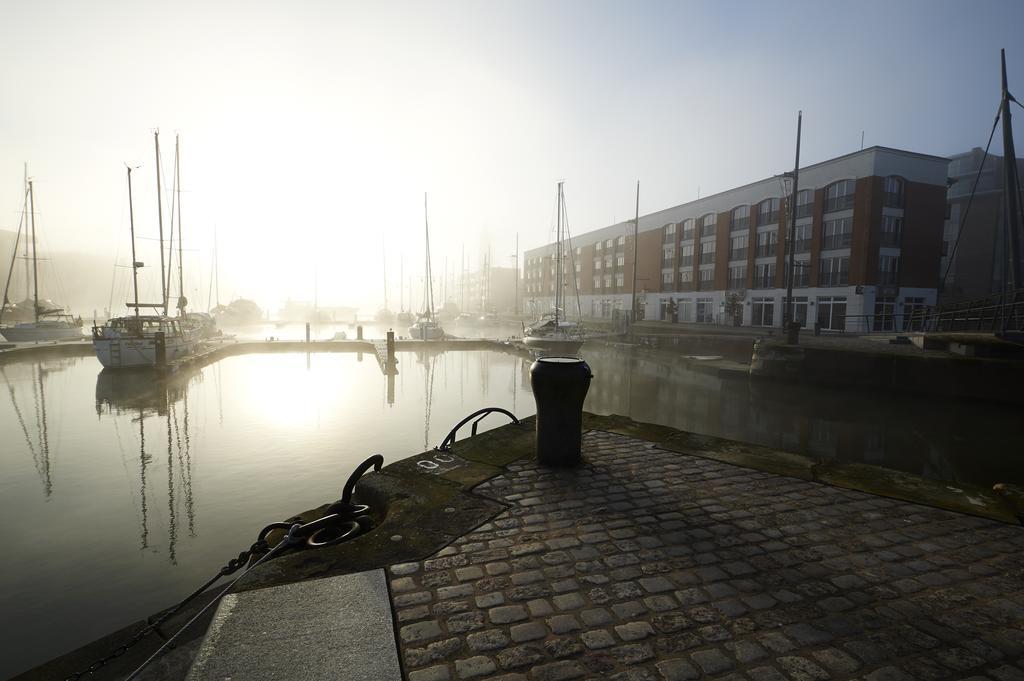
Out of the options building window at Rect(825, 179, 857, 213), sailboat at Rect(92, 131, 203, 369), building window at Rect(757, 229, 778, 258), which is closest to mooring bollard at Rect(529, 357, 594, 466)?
sailboat at Rect(92, 131, 203, 369)

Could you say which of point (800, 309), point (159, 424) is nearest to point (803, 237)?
point (800, 309)

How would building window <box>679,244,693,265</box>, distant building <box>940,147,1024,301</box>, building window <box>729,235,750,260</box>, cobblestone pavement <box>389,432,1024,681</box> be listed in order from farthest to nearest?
1. building window <box>679,244,693,265</box>
2. distant building <box>940,147,1024,301</box>
3. building window <box>729,235,750,260</box>
4. cobblestone pavement <box>389,432,1024,681</box>

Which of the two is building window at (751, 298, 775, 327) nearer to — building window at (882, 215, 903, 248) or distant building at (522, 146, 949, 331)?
distant building at (522, 146, 949, 331)

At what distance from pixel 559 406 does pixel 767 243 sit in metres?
41.3

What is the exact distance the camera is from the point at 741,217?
4253cm

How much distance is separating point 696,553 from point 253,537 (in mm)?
7016

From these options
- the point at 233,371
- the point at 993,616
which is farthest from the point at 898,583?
the point at 233,371

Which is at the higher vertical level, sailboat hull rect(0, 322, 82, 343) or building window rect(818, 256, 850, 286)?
building window rect(818, 256, 850, 286)

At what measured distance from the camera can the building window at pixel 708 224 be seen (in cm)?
4571

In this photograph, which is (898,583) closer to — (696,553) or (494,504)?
(696,553)

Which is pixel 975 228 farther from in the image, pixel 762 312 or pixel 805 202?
pixel 762 312

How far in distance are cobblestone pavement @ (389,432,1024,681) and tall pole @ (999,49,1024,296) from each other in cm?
2152

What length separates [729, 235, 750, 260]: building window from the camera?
138 feet

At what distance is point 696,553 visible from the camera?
141 inches
